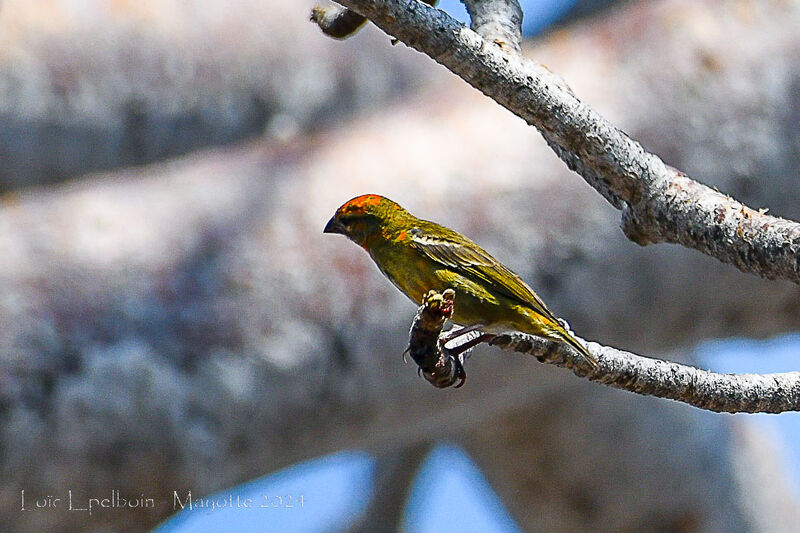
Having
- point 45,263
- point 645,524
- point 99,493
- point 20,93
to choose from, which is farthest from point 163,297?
point 645,524

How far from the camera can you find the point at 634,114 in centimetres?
249

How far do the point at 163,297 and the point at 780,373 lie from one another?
1421 millimetres

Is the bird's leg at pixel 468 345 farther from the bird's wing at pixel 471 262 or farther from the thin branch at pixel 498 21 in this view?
the thin branch at pixel 498 21

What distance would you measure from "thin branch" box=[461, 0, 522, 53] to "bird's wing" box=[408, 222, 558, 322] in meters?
0.25

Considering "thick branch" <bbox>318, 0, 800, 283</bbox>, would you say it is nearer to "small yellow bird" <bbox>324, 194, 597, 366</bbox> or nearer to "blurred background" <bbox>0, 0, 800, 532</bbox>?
"small yellow bird" <bbox>324, 194, 597, 366</bbox>

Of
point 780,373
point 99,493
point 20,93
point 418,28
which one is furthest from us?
point 20,93

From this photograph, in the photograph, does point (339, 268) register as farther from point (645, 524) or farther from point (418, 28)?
point (645, 524)

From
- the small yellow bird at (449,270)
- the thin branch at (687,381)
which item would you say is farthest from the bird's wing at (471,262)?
the thin branch at (687,381)

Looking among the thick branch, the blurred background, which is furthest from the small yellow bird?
the blurred background

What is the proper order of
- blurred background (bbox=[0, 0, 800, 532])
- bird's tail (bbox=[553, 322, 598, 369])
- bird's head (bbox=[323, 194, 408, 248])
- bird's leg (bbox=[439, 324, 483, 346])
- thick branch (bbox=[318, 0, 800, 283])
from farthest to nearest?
blurred background (bbox=[0, 0, 800, 532])
bird's head (bbox=[323, 194, 408, 248])
bird's leg (bbox=[439, 324, 483, 346])
bird's tail (bbox=[553, 322, 598, 369])
thick branch (bbox=[318, 0, 800, 283])

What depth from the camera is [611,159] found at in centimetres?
95

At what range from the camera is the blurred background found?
2035 millimetres

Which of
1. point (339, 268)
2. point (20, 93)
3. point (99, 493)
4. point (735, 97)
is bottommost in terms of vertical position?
point (99, 493)

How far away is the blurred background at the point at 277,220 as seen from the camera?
80.1 inches
